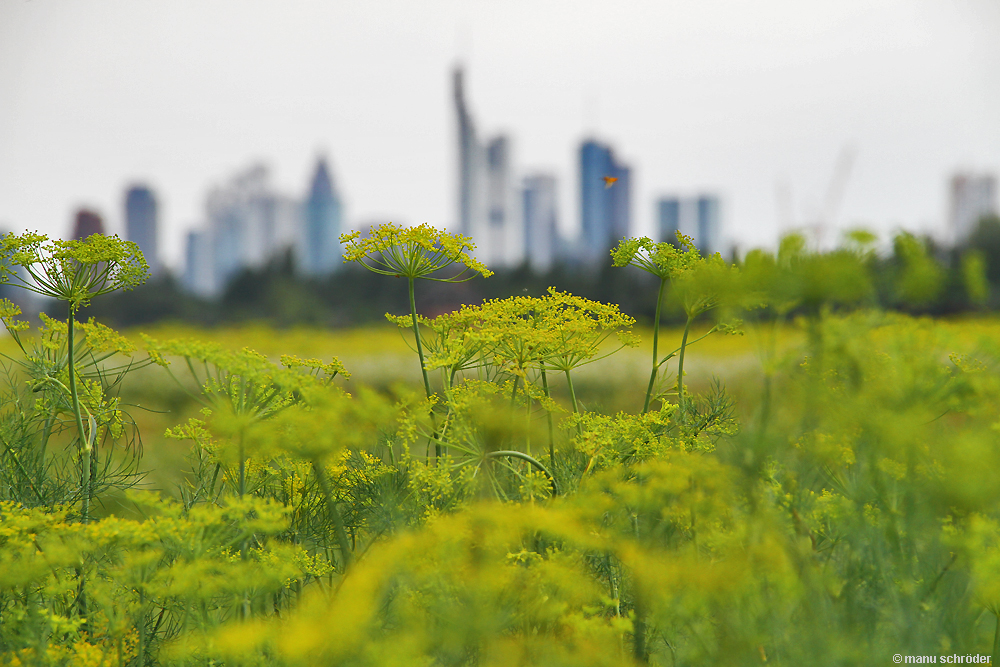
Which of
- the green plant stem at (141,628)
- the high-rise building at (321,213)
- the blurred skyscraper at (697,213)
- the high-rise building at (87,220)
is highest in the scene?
the high-rise building at (321,213)

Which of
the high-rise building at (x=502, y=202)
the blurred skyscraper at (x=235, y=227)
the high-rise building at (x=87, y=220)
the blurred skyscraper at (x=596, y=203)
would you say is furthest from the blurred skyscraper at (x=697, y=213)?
the blurred skyscraper at (x=235, y=227)

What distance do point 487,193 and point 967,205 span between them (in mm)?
72258

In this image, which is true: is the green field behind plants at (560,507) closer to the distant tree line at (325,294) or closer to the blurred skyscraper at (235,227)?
the distant tree line at (325,294)

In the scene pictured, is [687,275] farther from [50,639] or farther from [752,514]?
[50,639]

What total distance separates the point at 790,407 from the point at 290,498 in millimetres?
1699

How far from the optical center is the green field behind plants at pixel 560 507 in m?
1.50

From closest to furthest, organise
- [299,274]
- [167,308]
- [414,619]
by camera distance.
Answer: [414,619]
[167,308]
[299,274]

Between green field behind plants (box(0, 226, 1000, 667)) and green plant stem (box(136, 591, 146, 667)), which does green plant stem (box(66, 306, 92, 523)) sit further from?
green plant stem (box(136, 591, 146, 667))

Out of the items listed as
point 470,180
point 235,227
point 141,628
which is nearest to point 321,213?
point 235,227

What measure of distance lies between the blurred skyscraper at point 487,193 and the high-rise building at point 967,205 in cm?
3512

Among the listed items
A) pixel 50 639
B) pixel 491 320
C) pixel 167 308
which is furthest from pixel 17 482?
pixel 167 308

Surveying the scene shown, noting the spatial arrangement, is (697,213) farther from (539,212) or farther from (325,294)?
(325,294)

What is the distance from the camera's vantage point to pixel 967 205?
11.5 m

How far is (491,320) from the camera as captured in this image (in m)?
2.26
